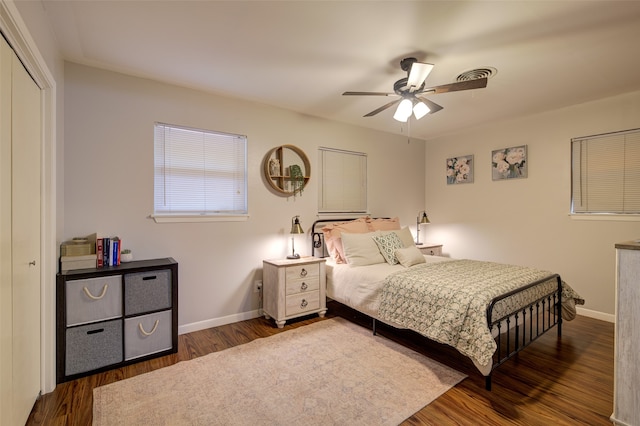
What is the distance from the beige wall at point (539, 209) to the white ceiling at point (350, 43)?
434mm

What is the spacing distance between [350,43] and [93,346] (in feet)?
9.98

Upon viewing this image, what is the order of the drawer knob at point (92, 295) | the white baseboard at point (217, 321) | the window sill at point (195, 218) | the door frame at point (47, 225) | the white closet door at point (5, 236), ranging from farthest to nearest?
the white baseboard at point (217, 321) < the window sill at point (195, 218) < the drawer knob at point (92, 295) < the door frame at point (47, 225) < the white closet door at point (5, 236)

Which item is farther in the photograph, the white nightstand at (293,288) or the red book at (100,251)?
the white nightstand at (293,288)

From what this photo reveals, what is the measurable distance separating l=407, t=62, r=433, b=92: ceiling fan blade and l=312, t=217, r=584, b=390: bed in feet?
5.35

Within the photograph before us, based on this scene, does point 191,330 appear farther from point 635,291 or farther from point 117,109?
point 635,291

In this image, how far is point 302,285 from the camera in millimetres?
3320

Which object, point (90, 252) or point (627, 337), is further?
point (90, 252)

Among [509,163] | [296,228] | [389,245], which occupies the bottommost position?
[389,245]

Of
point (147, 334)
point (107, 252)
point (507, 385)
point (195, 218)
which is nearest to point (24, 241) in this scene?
point (107, 252)

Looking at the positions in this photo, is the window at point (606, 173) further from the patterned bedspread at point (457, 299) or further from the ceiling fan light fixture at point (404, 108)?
the ceiling fan light fixture at point (404, 108)

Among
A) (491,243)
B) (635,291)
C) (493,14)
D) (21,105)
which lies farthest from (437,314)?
(21,105)

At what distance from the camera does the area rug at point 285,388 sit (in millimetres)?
1832

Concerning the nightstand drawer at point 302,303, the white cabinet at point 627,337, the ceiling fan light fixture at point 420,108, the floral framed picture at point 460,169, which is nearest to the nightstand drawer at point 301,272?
the nightstand drawer at point 302,303

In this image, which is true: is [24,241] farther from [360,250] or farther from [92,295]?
[360,250]
